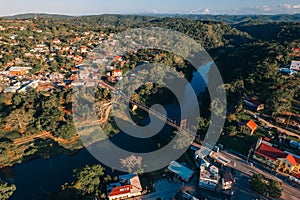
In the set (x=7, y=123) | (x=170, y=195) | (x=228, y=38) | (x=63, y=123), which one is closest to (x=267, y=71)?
(x=170, y=195)

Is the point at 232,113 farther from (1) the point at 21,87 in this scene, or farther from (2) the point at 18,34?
(2) the point at 18,34

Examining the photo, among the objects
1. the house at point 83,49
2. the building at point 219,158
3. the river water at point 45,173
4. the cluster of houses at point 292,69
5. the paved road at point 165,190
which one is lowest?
the river water at point 45,173

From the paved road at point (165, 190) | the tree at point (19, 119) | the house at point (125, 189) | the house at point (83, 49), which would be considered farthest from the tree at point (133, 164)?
the house at point (83, 49)

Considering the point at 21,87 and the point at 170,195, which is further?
the point at 21,87

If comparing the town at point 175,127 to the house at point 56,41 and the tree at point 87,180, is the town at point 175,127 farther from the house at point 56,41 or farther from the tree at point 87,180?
the house at point 56,41

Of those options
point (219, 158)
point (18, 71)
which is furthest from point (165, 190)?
point (18, 71)

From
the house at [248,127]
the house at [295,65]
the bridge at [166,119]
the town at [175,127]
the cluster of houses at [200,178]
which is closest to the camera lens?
the cluster of houses at [200,178]

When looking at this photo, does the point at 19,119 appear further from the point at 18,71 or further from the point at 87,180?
the point at 18,71
